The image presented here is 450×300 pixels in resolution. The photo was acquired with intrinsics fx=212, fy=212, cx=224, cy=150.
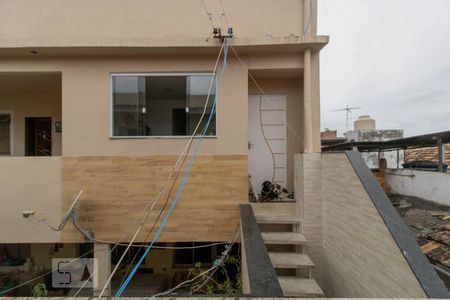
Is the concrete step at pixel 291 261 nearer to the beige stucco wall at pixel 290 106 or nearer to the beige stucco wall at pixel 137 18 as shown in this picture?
the beige stucco wall at pixel 290 106

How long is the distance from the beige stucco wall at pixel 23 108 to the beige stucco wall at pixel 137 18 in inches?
68.8

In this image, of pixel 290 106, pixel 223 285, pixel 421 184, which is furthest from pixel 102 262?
pixel 421 184

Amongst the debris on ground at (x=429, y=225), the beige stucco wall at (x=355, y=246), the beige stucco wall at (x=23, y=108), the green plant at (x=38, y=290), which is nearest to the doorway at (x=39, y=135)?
the beige stucco wall at (x=23, y=108)

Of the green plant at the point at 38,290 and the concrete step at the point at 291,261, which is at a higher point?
the concrete step at the point at 291,261

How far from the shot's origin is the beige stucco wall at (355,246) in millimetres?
1975

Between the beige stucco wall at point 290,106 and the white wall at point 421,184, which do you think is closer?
the beige stucco wall at point 290,106

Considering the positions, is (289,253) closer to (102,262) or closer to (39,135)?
(102,262)

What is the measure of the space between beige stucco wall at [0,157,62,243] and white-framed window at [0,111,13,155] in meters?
2.30

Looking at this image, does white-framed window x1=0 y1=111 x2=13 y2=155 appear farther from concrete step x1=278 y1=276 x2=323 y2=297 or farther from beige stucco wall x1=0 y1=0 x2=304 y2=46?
concrete step x1=278 y1=276 x2=323 y2=297

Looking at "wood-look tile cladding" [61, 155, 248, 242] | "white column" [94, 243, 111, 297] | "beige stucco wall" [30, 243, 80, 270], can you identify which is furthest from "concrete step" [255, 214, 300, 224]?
"beige stucco wall" [30, 243, 80, 270]

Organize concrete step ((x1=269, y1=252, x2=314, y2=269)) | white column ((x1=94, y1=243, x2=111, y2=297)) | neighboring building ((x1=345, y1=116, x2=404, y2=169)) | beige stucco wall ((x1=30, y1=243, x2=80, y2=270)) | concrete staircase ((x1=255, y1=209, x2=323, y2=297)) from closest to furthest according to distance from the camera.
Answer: concrete staircase ((x1=255, y1=209, x2=323, y2=297)) < concrete step ((x1=269, y1=252, x2=314, y2=269)) < white column ((x1=94, y1=243, x2=111, y2=297)) < beige stucco wall ((x1=30, y1=243, x2=80, y2=270)) < neighboring building ((x1=345, y1=116, x2=404, y2=169))

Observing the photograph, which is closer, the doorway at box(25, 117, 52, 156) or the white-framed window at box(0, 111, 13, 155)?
the white-framed window at box(0, 111, 13, 155)

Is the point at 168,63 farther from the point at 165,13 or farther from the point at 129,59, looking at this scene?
the point at 165,13

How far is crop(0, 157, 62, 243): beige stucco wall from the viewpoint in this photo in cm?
362
